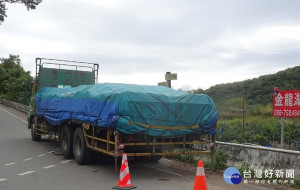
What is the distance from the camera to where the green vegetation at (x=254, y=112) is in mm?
12086

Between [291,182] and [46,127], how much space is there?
9.14 m

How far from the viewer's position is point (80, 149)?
9.52m

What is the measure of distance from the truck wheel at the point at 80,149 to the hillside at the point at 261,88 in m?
21.2

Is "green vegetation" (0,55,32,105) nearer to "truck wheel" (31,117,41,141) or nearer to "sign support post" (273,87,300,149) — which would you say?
"truck wheel" (31,117,41,141)

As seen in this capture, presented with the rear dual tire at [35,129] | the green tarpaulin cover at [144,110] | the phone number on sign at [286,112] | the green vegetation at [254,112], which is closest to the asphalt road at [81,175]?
the green tarpaulin cover at [144,110]

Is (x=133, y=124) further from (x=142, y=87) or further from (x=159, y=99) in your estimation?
(x=142, y=87)

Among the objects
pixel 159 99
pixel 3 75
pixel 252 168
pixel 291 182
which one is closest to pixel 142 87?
pixel 159 99

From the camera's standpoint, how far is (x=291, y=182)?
7160mm

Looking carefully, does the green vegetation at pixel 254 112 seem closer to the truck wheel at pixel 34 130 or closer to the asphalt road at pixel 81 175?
the asphalt road at pixel 81 175

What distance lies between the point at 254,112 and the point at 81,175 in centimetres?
1428

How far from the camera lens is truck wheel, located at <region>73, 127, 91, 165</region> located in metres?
9.25

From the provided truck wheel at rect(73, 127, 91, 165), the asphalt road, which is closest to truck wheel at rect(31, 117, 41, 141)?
the asphalt road

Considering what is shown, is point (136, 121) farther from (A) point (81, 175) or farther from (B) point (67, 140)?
(B) point (67, 140)

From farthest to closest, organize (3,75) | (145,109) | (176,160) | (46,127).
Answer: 1. (3,75)
2. (46,127)
3. (176,160)
4. (145,109)
